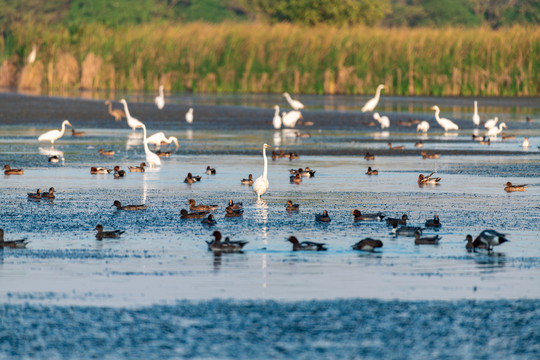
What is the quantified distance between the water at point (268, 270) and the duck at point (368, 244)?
0.17 m

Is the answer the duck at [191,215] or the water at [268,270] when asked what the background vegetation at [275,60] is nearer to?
the water at [268,270]

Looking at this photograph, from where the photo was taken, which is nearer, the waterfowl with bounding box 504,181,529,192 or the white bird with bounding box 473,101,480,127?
the waterfowl with bounding box 504,181,529,192

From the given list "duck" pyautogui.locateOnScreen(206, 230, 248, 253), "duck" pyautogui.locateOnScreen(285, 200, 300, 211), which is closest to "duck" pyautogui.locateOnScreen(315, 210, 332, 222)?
"duck" pyautogui.locateOnScreen(285, 200, 300, 211)

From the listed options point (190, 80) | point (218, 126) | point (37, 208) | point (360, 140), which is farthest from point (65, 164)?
point (190, 80)

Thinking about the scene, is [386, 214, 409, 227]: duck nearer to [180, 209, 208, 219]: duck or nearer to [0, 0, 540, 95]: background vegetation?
[180, 209, 208, 219]: duck

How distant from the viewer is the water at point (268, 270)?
8.50 m

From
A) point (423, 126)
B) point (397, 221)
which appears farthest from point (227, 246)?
point (423, 126)

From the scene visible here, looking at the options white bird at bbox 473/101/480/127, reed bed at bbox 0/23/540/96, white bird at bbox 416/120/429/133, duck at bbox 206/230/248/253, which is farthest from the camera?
reed bed at bbox 0/23/540/96

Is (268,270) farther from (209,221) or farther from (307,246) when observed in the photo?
(209,221)

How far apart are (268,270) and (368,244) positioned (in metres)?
1.46

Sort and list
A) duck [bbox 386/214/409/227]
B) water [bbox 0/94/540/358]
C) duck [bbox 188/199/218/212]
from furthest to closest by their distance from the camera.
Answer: duck [bbox 188/199/218/212] → duck [bbox 386/214/409/227] → water [bbox 0/94/540/358]

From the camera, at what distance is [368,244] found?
11.9 metres

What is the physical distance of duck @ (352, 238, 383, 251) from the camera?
470 inches

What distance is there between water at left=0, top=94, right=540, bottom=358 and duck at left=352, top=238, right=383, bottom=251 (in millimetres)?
166
